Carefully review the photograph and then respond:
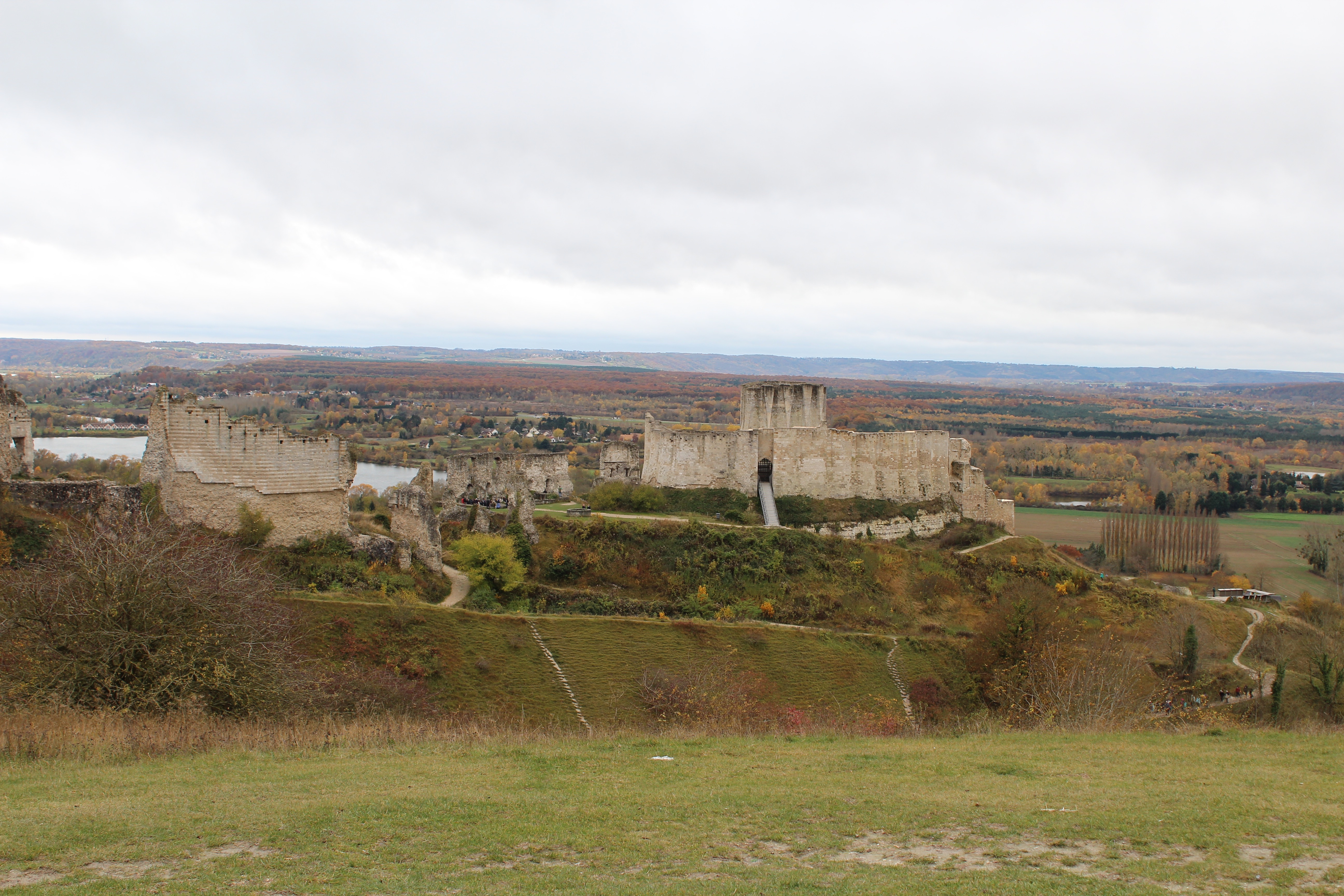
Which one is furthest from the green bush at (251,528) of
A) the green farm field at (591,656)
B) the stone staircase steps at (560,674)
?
the stone staircase steps at (560,674)

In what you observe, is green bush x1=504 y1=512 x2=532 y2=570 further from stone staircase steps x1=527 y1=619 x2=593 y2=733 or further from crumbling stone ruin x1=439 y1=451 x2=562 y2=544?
stone staircase steps x1=527 y1=619 x2=593 y2=733

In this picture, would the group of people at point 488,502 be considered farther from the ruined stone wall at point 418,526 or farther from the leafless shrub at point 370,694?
the leafless shrub at point 370,694

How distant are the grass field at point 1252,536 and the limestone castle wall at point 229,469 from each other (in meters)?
55.9

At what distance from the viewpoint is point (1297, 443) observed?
146625 millimetres

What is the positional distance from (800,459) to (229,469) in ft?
85.7

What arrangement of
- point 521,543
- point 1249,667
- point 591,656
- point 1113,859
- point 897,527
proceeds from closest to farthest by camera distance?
1. point 1113,859
2. point 591,656
3. point 521,543
4. point 1249,667
5. point 897,527

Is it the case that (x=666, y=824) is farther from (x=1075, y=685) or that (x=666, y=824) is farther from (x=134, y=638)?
(x=1075, y=685)

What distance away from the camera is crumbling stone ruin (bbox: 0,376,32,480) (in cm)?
2389

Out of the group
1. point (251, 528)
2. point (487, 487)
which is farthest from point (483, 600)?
point (487, 487)

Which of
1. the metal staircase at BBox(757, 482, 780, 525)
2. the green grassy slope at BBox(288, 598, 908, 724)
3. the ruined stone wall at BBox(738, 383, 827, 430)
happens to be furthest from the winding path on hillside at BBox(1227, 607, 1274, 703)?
the ruined stone wall at BBox(738, 383, 827, 430)

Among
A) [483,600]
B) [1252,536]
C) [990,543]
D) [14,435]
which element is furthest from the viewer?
[1252,536]

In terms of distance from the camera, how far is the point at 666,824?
10055 millimetres

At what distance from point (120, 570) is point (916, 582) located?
29.3 meters

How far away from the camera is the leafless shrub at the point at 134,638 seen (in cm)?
1372
